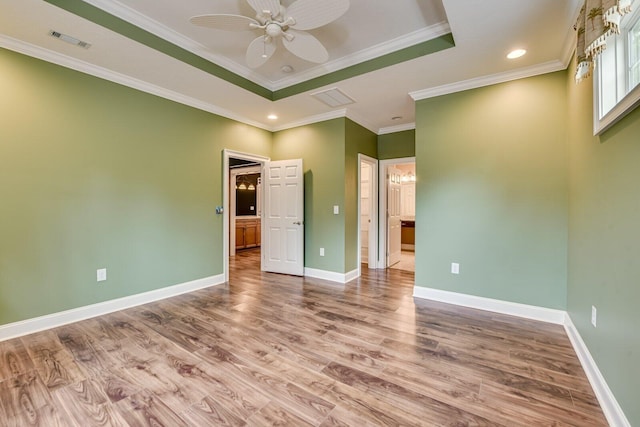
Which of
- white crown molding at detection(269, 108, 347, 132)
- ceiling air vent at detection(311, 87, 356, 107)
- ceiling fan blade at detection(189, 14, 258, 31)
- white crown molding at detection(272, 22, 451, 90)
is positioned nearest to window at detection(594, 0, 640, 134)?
white crown molding at detection(272, 22, 451, 90)

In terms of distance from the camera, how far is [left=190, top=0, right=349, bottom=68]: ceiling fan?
1924mm

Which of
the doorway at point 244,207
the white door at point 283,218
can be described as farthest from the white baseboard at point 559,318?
the doorway at point 244,207

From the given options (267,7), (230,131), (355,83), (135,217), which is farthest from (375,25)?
(135,217)

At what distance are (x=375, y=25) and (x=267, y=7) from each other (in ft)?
3.66

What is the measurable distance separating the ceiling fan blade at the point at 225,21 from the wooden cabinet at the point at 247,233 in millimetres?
5531

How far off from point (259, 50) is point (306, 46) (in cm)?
43

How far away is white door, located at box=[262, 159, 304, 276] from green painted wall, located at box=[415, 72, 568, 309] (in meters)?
1.96

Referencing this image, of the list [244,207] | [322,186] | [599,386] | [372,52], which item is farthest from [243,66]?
[244,207]

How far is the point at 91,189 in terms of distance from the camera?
9.70ft

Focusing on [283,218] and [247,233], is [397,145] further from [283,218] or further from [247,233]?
[247,233]

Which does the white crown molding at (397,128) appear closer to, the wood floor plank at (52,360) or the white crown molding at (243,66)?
the white crown molding at (243,66)

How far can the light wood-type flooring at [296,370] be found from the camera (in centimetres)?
159

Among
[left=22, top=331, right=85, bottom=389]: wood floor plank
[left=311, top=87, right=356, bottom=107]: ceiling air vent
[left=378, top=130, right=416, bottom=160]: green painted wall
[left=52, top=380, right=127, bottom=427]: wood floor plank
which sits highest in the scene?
[left=311, top=87, right=356, bottom=107]: ceiling air vent

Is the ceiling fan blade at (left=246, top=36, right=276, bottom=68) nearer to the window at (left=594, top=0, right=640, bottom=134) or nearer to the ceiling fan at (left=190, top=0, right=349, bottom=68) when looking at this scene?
the ceiling fan at (left=190, top=0, right=349, bottom=68)
